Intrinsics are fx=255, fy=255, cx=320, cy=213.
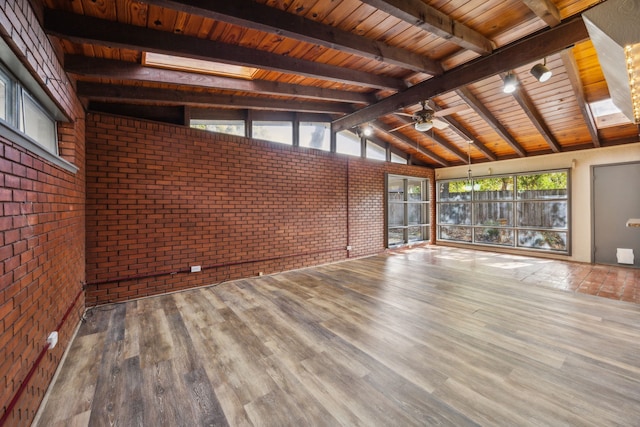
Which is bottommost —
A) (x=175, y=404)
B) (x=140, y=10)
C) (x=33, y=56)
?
(x=175, y=404)

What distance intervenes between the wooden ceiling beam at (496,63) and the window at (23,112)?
14.6 feet

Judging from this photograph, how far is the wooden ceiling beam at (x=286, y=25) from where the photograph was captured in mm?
1998

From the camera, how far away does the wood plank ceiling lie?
2229 millimetres

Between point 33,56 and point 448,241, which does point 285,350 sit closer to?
point 33,56

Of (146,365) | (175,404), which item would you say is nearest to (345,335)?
(175,404)

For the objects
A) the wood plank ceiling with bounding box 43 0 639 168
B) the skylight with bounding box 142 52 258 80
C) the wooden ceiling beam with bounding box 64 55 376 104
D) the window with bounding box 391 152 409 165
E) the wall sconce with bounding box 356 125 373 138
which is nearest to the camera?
Result: the wood plank ceiling with bounding box 43 0 639 168

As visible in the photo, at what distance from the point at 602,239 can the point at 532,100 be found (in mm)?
3777

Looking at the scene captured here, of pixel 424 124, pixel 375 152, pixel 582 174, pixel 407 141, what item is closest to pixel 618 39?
pixel 424 124

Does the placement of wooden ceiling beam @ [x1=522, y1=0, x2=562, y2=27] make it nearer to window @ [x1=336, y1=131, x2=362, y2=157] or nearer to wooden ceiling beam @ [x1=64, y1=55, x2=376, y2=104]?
wooden ceiling beam @ [x1=64, y1=55, x2=376, y2=104]

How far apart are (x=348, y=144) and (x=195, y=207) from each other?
3941 mm

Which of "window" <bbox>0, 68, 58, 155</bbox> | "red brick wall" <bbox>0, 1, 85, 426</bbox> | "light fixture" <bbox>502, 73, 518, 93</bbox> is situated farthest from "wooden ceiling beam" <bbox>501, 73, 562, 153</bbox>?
"window" <bbox>0, 68, 58, 155</bbox>

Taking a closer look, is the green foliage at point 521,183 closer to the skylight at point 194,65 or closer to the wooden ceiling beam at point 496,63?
the wooden ceiling beam at point 496,63

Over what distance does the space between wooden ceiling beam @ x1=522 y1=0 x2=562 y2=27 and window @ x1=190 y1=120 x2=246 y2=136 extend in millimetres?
4131

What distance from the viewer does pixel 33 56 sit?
182 cm
